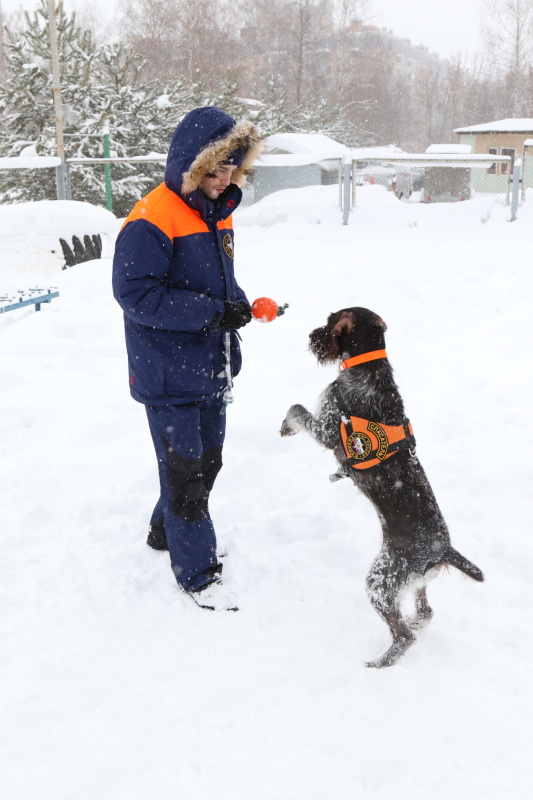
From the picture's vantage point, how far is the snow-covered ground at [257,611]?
2.05m

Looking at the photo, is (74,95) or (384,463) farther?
(74,95)

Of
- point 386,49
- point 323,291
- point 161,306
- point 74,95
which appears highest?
point 386,49

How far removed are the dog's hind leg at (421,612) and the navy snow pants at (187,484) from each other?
89 centimetres

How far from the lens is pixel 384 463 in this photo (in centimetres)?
250

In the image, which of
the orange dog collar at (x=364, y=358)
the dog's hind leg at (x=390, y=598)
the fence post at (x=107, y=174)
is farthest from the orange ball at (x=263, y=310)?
the fence post at (x=107, y=174)

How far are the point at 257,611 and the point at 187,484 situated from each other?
64 centimetres

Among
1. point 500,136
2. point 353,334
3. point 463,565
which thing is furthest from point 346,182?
point 500,136

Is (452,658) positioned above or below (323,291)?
below

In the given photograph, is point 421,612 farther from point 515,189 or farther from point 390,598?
point 515,189

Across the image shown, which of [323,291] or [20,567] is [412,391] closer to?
[323,291]

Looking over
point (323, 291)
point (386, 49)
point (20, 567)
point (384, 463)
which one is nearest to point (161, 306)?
point (384, 463)

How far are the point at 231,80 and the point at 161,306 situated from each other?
882 inches

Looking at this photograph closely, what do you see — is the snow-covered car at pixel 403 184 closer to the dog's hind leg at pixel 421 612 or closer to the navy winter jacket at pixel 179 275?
the navy winter jacket at pixel 179 275

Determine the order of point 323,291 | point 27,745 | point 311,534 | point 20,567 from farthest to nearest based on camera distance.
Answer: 1. point 323,291
2. point 311,534
3. point 20,567
4. point 27,745
